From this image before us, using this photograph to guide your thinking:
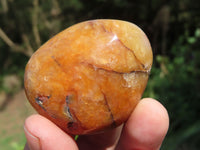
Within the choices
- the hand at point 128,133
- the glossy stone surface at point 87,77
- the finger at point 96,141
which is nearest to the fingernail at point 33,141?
the hand at point 128,133

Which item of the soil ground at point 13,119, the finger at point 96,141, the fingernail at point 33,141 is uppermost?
the fingernail at point 33,141

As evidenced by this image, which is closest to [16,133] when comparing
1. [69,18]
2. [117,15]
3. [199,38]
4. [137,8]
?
[69,18]

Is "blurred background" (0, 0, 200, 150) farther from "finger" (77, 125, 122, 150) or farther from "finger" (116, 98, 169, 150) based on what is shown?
"finger" (116, 98, 169, 150)

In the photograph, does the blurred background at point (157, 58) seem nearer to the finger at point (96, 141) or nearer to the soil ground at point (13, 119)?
the soil ground at point (13, 119)

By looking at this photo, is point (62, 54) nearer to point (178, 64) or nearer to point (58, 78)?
point (58, 78)

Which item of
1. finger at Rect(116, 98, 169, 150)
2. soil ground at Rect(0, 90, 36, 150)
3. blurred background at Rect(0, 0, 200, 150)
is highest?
finger at Rect(116, 98, 169, 150)

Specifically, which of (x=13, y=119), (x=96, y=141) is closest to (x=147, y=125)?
(x=96, y=141)

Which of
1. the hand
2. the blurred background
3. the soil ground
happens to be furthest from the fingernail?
the soil ground
